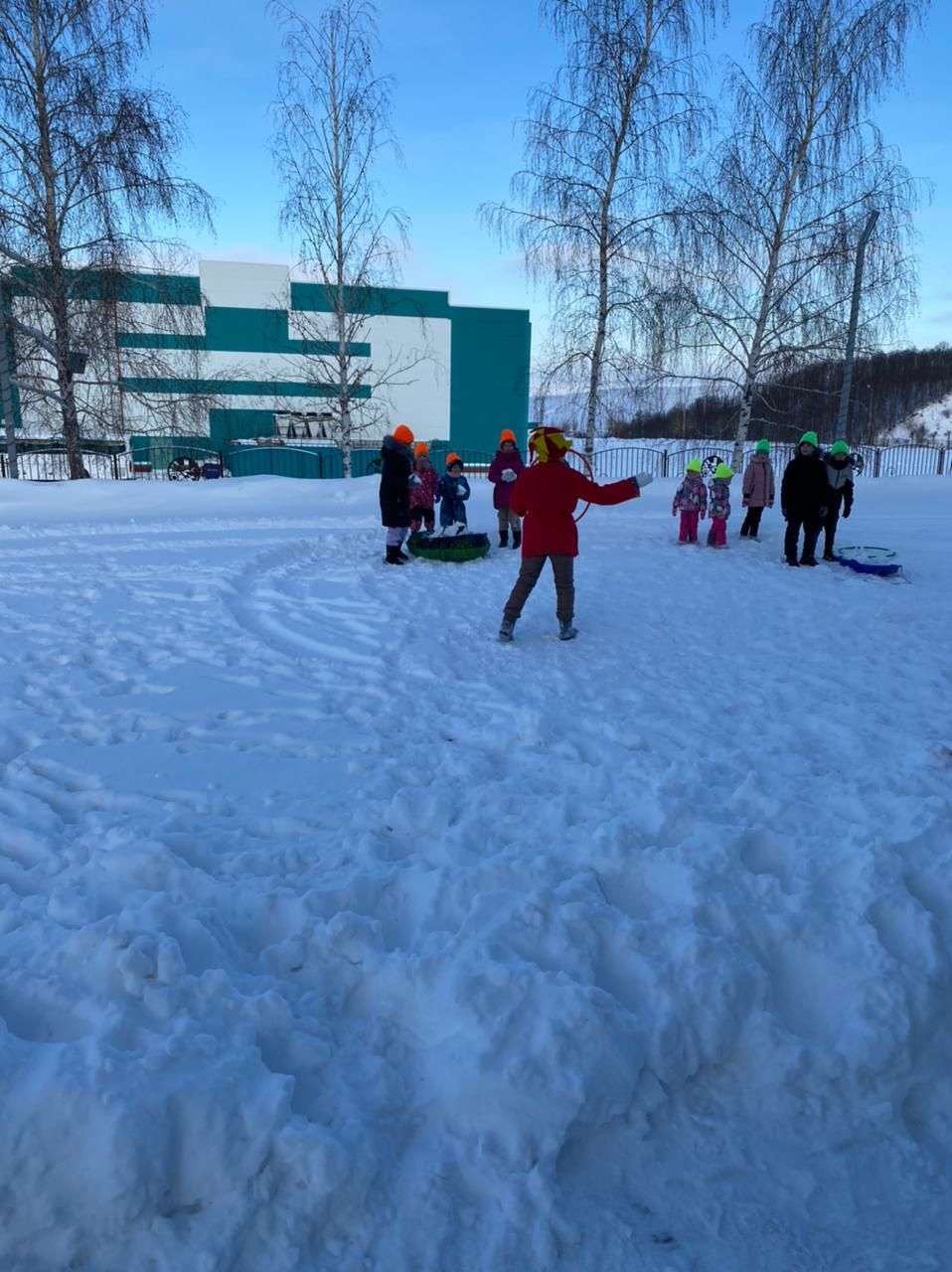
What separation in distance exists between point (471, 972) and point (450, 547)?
25.0 feet

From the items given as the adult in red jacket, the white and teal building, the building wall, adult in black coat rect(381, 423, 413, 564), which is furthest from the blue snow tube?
the building wall

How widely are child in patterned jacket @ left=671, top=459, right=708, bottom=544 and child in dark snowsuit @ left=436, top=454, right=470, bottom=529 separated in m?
2.83

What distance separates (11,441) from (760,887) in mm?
16838

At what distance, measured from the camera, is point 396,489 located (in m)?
9.19

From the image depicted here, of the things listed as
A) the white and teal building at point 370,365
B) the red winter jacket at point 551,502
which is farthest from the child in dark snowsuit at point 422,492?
A: the white and teal building at point 370,365

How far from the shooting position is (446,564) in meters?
9.66

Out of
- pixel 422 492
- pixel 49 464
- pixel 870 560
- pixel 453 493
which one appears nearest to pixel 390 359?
pixel 49 464

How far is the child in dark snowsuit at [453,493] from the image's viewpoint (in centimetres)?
1055

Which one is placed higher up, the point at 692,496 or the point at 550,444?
the point at 550,444

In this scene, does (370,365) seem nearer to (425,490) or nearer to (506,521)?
(425,490)

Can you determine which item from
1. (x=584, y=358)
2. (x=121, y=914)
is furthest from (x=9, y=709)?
(x=584, y=358)

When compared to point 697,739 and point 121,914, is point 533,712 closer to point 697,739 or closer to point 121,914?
point 697,739

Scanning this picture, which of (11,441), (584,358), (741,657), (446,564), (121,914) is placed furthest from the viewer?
(584,358)

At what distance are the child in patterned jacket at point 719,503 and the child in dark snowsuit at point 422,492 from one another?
148 inches
